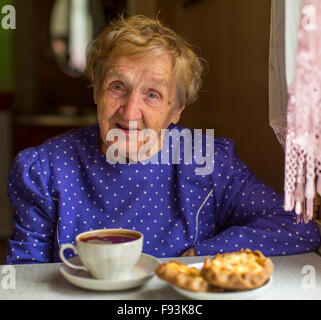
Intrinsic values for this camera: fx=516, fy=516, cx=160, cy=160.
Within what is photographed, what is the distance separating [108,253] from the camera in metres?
0.86

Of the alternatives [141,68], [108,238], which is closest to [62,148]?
[141,68]

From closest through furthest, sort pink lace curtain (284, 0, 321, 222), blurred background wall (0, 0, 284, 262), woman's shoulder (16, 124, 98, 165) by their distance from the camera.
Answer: pink lace curtain (284, 0, 321, 222), woman's shoulder (16, 124, 98, 165), blurred background wall (0, 0, 284, 262)

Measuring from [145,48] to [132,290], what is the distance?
586 millimetres

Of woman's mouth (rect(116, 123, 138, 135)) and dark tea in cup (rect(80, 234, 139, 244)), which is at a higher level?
woman's mouth (rect(116, 123, 138, 135))

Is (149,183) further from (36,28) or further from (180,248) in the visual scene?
(36,28)

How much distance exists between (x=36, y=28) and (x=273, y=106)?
3.42 meters

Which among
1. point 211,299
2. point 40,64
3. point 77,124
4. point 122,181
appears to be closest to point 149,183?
point 122,181

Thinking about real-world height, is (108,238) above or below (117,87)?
below

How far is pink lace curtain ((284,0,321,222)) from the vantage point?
0.93m

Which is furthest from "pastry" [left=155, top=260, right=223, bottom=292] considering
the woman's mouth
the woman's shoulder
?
the woman's shoulder

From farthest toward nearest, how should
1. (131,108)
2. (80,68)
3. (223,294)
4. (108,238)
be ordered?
1. (80,68)
2. (131,108)
3. (108,238)
4. (223,294)

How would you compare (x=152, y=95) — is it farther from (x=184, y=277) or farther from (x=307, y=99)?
(x=184, y=277)

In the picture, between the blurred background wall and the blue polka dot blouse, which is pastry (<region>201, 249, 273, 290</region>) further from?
the blurred background wall

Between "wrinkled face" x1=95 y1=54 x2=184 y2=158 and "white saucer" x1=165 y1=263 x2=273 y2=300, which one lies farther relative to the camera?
"wrinkled face" x1=95 y1=54 x2=184 y2=158
